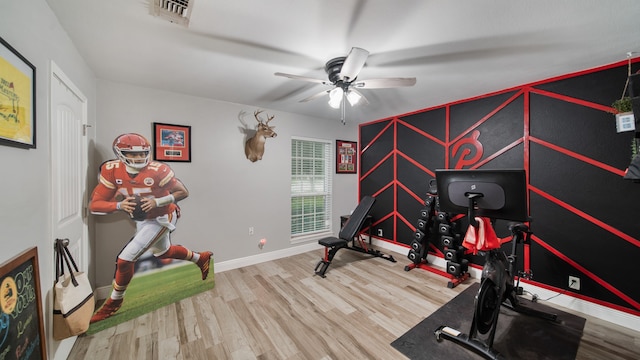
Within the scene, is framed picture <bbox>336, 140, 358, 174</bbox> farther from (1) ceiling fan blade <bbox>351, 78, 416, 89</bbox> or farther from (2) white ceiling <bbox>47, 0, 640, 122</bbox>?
(1) ceiling fan blade <bbox>351, 78, 416, 89</bbox>

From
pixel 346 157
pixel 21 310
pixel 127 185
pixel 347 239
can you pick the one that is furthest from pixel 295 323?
pixel 346 157

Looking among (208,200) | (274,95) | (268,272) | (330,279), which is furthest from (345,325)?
(274,95)

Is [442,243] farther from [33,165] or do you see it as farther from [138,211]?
[33,165]

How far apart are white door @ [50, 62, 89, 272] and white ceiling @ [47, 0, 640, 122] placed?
0.45m

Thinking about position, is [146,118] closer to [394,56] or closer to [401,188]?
[394,56]

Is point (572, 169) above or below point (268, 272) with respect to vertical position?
above

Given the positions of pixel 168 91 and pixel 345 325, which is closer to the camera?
pixel 345 325

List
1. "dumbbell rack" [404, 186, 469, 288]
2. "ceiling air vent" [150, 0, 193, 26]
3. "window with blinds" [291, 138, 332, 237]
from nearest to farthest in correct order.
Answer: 1. "ceiling air vent" [150, 0, 193, 26]
2. "dumbbell rack" [404, 186, 469, 288]
3. "window with blinds" [291, 138, 332, 237]

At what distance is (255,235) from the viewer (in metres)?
3.64

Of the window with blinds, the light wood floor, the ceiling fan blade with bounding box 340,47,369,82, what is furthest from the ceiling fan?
the light wood floor

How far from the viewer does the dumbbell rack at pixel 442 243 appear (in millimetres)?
3004

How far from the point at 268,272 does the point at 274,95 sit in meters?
2.54

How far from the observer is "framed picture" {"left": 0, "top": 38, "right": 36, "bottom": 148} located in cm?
101

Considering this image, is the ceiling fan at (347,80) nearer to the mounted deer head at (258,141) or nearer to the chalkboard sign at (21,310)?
the mounted deer head at (258,141)
